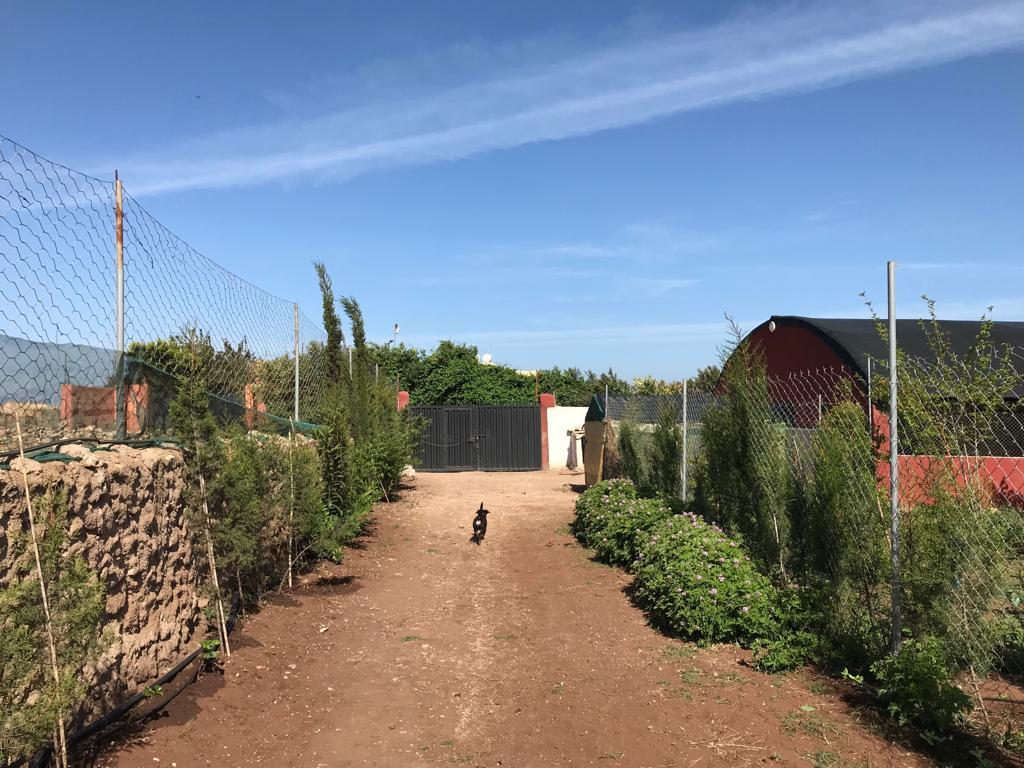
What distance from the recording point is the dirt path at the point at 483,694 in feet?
12.8

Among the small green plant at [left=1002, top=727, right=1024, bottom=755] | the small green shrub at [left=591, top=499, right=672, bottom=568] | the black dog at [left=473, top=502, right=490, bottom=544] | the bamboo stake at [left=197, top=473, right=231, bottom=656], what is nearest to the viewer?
the small green plant at [left=1002, top=727, right=1024, bottom=755]

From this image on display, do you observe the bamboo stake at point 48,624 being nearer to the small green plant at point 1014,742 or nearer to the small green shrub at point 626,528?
the small green plant at point 1014,742

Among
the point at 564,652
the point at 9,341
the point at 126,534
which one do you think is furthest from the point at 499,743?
the point at 9,341

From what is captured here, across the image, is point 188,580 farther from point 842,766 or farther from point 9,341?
point 842,766

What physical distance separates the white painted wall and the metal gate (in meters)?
0.43

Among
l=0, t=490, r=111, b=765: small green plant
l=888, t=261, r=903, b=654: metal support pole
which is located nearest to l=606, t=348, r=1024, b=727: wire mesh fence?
l=888, t=261, r=903, b=654: metal support pole

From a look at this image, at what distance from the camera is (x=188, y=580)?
513 centimetres

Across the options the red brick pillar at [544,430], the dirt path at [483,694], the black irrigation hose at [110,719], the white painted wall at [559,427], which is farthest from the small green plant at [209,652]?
the white painted wall at [559,427]

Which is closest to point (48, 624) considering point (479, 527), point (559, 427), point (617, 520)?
point (617, 520)

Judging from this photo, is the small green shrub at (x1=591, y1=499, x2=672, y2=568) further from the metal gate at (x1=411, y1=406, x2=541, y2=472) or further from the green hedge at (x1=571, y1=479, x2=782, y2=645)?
the metal gate at (x1=411, y1=406, x2=541, y2=472)

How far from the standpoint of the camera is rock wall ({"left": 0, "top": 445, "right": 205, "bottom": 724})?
351cm

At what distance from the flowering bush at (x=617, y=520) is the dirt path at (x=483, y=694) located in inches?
20.4

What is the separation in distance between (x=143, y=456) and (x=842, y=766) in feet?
14.1

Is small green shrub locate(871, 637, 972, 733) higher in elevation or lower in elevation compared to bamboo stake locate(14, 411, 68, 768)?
lower
